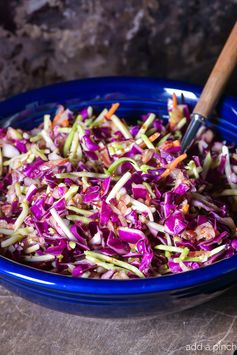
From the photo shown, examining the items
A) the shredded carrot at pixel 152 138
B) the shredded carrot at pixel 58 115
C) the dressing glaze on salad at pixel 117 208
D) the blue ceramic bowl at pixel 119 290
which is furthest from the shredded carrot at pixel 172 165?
the shredded carrot at pixel 58 115

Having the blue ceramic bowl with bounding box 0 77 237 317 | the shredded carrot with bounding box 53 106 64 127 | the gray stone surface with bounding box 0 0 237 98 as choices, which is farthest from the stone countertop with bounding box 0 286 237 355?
the gray stone surface with bounding box 0 0 237 98

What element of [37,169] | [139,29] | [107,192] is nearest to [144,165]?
[107,192]

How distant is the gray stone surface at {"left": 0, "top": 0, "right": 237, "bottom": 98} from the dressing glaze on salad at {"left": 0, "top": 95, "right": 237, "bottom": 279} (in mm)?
527

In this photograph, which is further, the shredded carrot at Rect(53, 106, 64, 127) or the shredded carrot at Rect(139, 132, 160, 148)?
the shredded carrot at Rect(53, 106, 64, 127)

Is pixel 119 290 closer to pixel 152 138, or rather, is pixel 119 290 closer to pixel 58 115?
pixel 152 138

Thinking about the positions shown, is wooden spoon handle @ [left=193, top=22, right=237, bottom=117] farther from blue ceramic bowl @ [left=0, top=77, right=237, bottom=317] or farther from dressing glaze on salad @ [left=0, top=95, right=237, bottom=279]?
blue ceramic bowl @ [left=0, top=77, right=237, bottom=317]

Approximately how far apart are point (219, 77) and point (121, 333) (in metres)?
0.55

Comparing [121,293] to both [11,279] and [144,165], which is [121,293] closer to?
[11,279]

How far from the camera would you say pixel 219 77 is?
1196 millimetres

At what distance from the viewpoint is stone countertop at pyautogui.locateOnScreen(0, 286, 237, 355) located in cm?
99

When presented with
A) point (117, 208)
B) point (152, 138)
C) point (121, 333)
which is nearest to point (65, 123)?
point (152, 138)

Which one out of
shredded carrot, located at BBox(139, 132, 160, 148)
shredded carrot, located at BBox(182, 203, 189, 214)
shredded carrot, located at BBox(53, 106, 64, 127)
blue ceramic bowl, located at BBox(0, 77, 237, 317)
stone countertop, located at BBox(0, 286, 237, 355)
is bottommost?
stone countertop, located at BBox(0, 286, 237, 355)

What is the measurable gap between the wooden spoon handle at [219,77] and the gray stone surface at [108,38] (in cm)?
53

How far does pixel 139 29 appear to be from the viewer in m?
1.69
